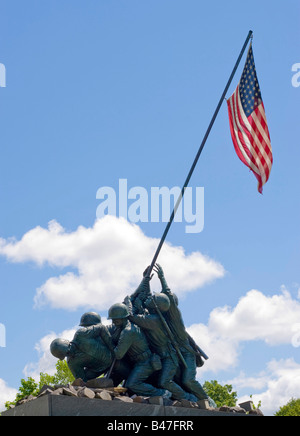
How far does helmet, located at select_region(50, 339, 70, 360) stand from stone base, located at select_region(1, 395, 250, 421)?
132 cm

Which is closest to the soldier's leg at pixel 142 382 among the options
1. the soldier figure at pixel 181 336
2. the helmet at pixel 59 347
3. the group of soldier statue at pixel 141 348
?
the group of soldier statue at pixel 141 348

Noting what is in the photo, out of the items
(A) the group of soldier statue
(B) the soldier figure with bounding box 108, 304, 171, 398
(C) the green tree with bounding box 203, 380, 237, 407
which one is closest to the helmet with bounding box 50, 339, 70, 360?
(A) the group of soldier statue

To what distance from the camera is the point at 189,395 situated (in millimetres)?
12148

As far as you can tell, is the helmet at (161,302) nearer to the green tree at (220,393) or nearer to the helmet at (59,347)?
the helmet at (59,347)

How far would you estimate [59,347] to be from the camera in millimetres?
11586

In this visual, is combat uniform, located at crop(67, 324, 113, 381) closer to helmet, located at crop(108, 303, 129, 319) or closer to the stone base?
helmet, located at crop(108, 303, 129, 319)

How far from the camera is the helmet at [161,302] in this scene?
491 inches

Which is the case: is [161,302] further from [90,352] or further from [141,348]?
[90,352]

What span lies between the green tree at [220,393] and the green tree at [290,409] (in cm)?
506

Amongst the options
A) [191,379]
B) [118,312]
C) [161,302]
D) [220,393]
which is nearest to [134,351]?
[118,312]

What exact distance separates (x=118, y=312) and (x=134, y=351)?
2.65ft
